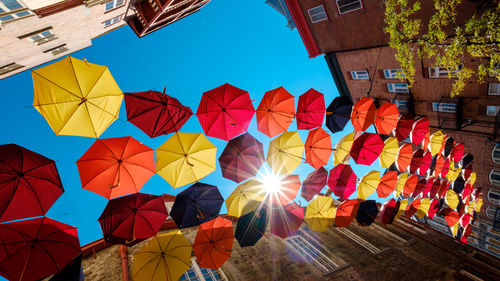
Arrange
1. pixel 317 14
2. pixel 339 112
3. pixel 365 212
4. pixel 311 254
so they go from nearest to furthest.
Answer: pixel 339 112, pixel 311 254, pixel 365 212, pixel 317 14

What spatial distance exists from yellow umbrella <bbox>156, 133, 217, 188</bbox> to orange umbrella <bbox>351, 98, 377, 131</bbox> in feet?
27.2

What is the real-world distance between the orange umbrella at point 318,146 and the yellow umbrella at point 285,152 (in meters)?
0.59

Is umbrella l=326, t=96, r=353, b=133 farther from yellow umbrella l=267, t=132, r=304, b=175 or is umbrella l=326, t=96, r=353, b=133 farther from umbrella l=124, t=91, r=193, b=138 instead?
umbrella l=124, t=91, r=193, b=138

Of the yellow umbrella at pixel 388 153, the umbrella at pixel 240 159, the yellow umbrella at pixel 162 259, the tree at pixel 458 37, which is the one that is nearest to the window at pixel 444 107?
the tree at pixel 458 37

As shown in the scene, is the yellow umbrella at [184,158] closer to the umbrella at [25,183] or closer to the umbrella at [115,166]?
the umbrella at [115,166]

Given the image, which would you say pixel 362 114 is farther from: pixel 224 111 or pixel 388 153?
pixel 224 111

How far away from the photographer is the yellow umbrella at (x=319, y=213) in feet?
39.0

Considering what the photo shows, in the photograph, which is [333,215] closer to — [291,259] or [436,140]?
[291,259]

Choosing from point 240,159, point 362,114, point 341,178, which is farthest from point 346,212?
point 240,159

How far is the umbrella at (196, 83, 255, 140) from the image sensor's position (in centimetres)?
827

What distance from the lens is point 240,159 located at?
9242 mm

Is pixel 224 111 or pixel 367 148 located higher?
pixel 367 148

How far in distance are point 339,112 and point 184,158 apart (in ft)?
28.8

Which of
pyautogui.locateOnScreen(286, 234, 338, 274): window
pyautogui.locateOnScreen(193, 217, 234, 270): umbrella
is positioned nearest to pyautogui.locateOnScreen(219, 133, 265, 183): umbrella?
pyautogui.locateOnScreen(193, 217, 234, 270): umbrella
